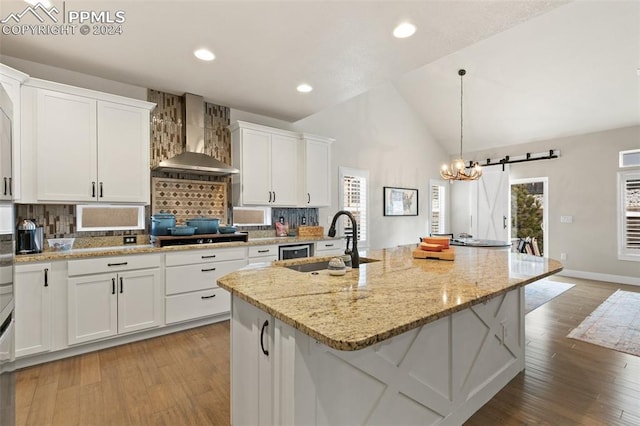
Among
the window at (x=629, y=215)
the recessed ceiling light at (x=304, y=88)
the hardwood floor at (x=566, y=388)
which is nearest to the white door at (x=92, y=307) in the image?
the recessed ceiling light at (x=304, y=88)

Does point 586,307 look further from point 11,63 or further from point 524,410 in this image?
point 11,63

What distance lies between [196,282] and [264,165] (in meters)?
1.77

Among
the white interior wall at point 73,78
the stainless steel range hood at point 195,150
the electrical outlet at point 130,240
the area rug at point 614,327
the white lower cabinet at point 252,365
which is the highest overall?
the white interior wall at point 73,78

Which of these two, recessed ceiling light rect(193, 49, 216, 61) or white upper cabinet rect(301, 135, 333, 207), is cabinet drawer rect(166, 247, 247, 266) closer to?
white upper cabinet rect(301, 135, 333, 207)

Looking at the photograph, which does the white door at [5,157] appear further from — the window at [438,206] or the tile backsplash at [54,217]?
the window at [438,206]

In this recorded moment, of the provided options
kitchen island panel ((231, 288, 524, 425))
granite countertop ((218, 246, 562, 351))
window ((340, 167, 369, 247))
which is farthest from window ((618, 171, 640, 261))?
kitchen island panel ((231, 288, 524, 425))

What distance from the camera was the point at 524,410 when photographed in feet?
6.55

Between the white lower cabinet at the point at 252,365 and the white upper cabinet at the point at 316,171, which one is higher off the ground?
the white upper cabinet at the point at 316,171

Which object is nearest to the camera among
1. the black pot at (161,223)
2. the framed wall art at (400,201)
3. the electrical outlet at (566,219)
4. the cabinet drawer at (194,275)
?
the cabinet drawer at (194,275)

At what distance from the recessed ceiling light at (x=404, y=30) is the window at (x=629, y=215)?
5464 mm

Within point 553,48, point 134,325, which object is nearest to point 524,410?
point 134,325

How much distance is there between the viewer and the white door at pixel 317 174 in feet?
15.1

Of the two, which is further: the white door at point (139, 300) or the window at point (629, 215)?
the window at point (629, 215)

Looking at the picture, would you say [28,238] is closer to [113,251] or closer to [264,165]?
[113,251]
